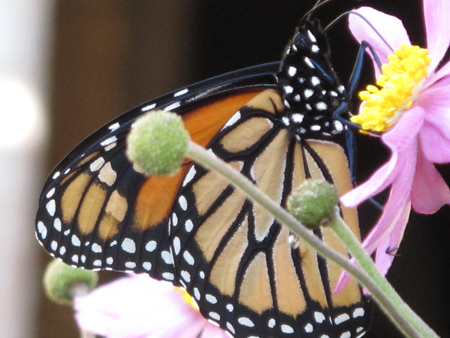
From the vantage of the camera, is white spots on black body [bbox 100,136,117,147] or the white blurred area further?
the white blurred area

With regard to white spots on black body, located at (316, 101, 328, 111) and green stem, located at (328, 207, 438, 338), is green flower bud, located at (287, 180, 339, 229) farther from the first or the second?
white spots on black body, located at (316, 101, 328, 111)

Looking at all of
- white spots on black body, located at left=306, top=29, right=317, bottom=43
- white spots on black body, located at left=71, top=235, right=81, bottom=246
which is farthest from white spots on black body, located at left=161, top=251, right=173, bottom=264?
white spots on black body, located at left=306, top=29, right=317, bottom=43

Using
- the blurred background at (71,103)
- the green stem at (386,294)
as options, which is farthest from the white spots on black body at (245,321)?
the blurred background at (71,103)

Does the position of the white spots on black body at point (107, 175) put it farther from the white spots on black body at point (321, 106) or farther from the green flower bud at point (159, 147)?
the green flower bud at point (159, 147)

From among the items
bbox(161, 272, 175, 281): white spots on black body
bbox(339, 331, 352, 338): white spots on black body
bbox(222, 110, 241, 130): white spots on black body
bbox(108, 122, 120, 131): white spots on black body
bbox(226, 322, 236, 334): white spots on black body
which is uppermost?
bbox(108, 122, 120, 131): white spots on black body

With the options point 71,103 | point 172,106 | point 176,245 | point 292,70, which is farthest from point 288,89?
point 71,103

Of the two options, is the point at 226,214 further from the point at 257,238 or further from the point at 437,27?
the point at 437,27

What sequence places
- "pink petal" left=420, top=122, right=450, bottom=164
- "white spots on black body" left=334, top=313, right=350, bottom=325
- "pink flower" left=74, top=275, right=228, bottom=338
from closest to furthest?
"pink petal" left=420, top=122, right=450, bottom=164
"pink flower" left=74, top=275, right=228, bottom=338
"white spots on black body" left=334, top=313, right=350, bottom=325
